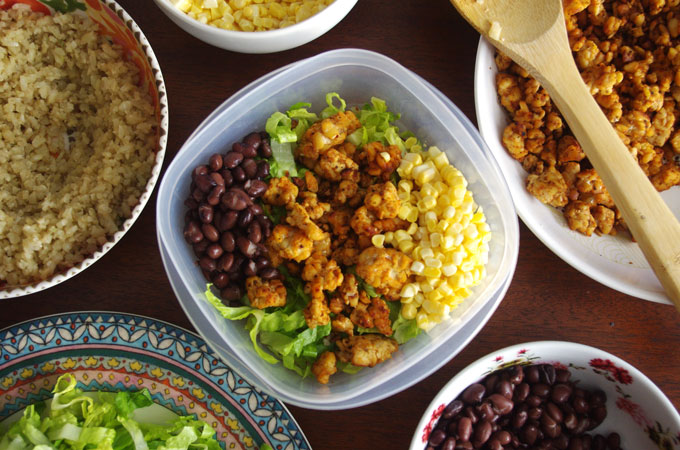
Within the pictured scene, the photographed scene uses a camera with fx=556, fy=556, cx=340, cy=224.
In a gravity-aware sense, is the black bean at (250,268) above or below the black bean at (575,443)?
above

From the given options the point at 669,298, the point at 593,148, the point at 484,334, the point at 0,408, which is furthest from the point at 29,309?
the point at 669,298

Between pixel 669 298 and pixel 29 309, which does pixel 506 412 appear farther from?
pixel 29 309

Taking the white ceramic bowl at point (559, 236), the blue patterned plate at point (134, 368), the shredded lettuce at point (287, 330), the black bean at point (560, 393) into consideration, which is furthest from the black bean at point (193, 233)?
the black bean at point (560, 393)

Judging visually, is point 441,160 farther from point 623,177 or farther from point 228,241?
point 228,241

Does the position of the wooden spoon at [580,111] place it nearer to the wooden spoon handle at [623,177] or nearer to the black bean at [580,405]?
the wooden spoon handle at [623,177]

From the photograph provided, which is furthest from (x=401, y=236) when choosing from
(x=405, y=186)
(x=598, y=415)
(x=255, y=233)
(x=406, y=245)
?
(x=598, y=415)

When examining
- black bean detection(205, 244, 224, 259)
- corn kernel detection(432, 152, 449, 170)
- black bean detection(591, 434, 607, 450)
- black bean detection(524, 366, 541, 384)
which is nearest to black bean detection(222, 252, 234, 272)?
black bean detection(205, 244, 224, 259)
